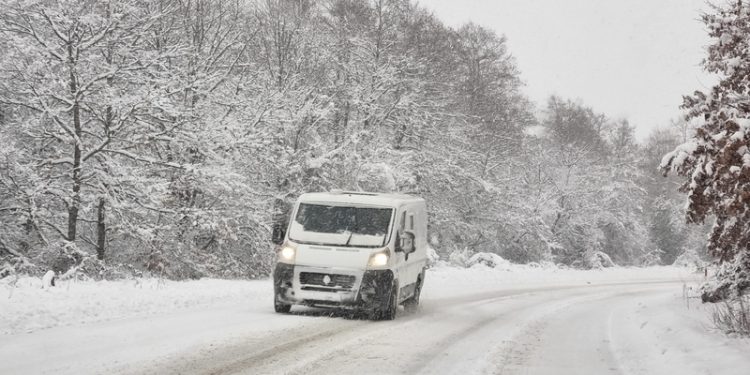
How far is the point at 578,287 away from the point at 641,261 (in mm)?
31354

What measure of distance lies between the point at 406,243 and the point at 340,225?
48.1 inches

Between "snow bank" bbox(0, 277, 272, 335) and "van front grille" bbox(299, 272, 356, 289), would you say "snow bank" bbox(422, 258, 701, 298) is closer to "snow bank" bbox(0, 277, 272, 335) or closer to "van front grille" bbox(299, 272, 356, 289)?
"snow bank" bbox(0, 277, 272, 335)

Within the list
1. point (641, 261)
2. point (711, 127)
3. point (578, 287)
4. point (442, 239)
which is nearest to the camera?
point (711, 127)

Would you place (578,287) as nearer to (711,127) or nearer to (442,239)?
(442,239)

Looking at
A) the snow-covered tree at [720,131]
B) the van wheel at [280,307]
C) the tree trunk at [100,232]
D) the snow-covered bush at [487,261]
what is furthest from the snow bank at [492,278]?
the snow-covered tree at [720,131]

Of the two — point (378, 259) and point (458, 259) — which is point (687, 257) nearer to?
point (458, 259)

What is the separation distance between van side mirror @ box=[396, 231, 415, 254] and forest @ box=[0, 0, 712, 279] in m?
4.67

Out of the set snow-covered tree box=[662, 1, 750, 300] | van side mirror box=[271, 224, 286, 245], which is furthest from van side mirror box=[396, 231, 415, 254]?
snow-covered tree box=[662, 1, 750, 300]

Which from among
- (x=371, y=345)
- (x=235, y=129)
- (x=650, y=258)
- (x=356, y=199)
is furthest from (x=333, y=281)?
(x=650, y=258)

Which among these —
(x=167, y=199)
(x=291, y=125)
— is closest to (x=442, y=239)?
(x=291, y=125)

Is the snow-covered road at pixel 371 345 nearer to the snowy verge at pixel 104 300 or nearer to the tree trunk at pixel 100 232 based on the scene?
the snowy verge at pixel 104 300

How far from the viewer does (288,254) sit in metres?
12.1

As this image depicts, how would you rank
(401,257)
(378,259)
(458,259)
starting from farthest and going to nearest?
(458,259), (401,257), (378,259)

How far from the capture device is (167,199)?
19625 millimetres
